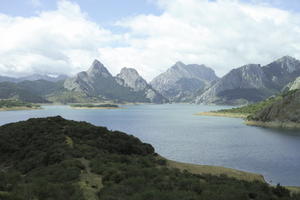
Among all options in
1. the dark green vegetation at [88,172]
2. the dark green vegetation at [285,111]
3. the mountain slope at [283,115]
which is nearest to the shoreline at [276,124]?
the mountain slope at [283,115]

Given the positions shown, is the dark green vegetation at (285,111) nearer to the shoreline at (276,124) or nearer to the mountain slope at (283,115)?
the mountain slope at (283,115)

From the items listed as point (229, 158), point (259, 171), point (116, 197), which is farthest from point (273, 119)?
point (116, 197)

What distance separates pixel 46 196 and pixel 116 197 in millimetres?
4356

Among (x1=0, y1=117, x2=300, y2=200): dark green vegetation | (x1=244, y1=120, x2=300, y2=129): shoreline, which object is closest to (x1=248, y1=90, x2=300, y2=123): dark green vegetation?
(x1=244, y1=120, x2=300, y2=129): shoreline

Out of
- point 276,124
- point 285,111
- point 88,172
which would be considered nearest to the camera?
point 88,172

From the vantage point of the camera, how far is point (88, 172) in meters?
28.7

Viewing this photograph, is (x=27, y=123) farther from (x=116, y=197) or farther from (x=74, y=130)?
(x=116, y=197)

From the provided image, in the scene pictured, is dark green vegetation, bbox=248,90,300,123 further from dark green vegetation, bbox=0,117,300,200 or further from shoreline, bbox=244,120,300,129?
dark green vegetation, bbox=0,117,300,200

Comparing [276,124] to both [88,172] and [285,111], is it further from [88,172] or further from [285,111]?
[88,172]

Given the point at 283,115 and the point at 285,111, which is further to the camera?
the point at 285,111

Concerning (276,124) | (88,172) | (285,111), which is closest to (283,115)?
(285,111)

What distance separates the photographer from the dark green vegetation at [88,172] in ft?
62.2

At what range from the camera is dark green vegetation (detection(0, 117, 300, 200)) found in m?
19.0

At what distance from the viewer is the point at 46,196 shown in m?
17.7
